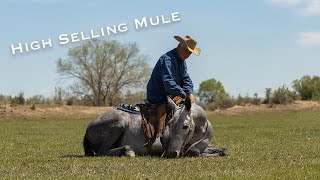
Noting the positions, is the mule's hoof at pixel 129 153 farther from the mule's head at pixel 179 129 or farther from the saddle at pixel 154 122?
the mule's head at pixel 179 129

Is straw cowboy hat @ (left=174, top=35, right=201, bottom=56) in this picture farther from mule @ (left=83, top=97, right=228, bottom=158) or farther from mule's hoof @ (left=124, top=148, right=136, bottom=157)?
mule's hoof @ (left=124, top=148, right=136, bottom=157)

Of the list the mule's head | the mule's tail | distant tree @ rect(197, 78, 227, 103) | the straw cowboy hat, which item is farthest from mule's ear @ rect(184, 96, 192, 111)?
distant tree @ rect(197, 78, 227, 103)

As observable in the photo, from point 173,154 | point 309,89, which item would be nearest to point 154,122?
point 173,154

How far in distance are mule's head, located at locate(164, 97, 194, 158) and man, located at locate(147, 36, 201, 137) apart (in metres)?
0.46

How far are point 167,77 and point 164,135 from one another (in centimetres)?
105

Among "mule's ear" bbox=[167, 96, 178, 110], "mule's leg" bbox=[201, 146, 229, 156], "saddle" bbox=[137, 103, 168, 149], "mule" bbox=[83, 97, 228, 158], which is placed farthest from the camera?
"mule's leg" bbox=[201, 146, 229, 156]

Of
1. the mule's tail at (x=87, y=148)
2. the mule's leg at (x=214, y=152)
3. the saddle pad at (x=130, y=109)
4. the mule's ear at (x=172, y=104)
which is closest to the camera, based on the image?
the mule's ear at (x=172, y=104)

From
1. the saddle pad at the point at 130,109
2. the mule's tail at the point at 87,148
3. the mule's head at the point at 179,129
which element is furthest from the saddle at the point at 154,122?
the mule's tail at the point at 87,148

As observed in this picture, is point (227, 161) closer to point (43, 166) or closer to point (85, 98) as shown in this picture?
point (43, 166)

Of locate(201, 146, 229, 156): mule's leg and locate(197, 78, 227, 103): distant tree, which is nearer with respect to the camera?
locate(201, 146, 229, 156): mule's leg

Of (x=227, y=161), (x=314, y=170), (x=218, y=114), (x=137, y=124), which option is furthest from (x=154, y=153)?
(x=218, y=114)

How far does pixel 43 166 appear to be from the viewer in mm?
9641

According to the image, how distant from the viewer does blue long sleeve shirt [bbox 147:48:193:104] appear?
11.3m

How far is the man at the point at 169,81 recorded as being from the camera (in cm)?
1120
